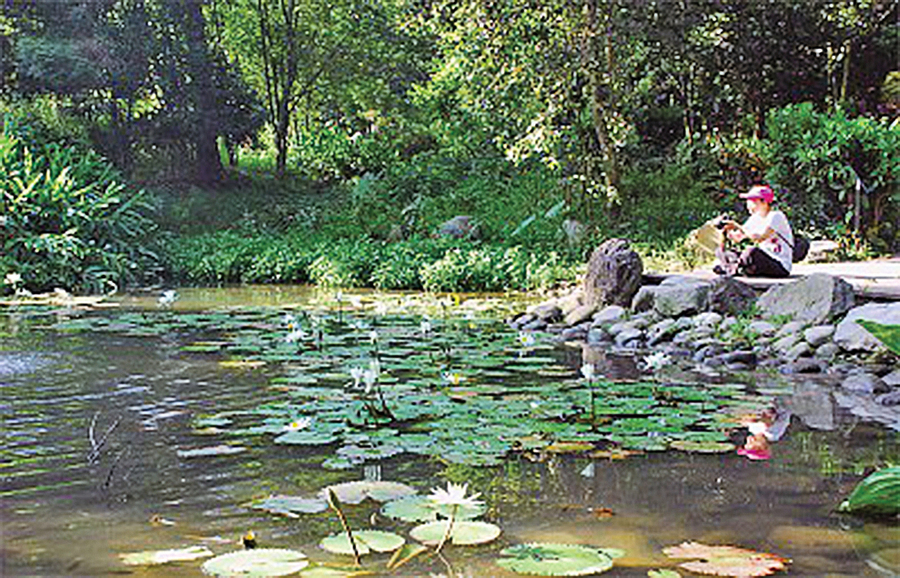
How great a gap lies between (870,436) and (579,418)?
1255 millimetres

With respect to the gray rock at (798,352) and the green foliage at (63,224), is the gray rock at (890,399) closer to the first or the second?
the gray rock at (798,352)

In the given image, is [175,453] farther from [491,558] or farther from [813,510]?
[813,510]

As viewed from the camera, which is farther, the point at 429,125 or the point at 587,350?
the point at 429,125

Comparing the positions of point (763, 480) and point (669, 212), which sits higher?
point (669, 212)

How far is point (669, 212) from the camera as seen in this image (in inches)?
533

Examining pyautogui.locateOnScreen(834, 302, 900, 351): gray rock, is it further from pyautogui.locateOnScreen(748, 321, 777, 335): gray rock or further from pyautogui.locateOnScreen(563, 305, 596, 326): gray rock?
pyautogui.locateOnScreen(563, 305, 596, 326): gray rock

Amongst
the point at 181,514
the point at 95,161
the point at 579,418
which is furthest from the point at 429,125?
the point at 181,514

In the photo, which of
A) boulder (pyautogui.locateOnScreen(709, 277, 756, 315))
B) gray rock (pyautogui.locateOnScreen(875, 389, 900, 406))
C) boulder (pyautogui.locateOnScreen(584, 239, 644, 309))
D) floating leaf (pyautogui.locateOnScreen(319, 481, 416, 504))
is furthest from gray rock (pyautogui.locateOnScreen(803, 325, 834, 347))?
floating leaf (pyautogui.locateOnScreen(319, 481, 416, 504))

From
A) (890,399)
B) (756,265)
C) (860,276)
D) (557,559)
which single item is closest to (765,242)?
(756,265)

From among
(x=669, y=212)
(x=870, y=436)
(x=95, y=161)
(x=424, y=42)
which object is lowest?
(x=870, y=436)

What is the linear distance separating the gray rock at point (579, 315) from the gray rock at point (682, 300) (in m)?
0.69

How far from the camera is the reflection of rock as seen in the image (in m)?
4.68

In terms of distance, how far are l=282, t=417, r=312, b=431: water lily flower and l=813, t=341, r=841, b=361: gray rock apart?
3485 millimetres

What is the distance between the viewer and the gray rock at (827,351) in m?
6.27
